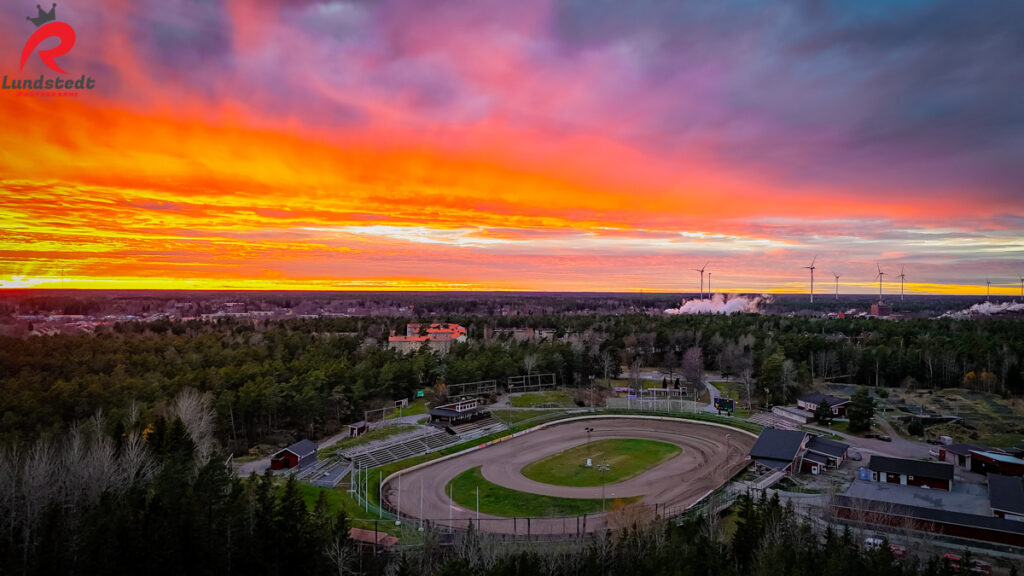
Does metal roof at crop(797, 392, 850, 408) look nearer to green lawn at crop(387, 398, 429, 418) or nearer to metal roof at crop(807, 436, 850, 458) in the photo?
metal roof at crop(807, 436, 850, 458)

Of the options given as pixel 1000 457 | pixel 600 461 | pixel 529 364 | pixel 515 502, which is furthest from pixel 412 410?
pixel 1000 457

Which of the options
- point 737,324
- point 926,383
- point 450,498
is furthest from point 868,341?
point 450,498

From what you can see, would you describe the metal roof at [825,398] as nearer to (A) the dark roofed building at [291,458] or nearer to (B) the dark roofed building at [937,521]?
(B) the dark roofed building at [937,521]

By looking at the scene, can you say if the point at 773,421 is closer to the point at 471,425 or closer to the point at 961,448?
the point at 961,448

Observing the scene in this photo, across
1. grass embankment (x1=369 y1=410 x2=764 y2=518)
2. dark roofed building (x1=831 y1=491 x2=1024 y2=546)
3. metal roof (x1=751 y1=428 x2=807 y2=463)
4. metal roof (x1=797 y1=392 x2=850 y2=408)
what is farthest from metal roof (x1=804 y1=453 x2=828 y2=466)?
metal roof (x1=797 y1=392 x2=850 y2=408)

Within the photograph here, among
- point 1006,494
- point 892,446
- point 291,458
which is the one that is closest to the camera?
point 1006,494

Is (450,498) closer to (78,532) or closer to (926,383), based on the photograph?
(78,532)

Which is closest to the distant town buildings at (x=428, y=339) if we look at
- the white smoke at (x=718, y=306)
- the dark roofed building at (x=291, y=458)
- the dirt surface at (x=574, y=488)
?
the dirt surface at (x=574, y=488)
